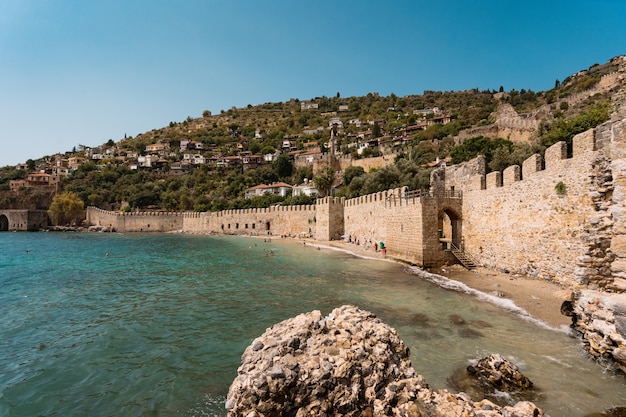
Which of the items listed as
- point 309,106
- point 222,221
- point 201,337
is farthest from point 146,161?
point 201,337

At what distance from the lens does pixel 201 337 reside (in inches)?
286

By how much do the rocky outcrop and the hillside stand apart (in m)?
8.83

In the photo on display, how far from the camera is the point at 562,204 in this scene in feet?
29.9

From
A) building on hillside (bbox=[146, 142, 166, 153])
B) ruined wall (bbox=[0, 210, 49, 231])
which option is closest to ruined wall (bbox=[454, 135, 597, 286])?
ruined wall (bbox=[0, 210, 49, 231])

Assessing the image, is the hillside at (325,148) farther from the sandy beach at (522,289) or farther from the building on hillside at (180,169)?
the sandy beach at (522,289)

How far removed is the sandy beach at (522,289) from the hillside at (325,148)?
23.4ft

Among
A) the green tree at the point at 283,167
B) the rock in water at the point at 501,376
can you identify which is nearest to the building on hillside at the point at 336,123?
the green tree at the point at 283,167

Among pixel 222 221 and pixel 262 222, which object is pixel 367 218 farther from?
pixel 222 221

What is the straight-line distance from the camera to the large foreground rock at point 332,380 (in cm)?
318

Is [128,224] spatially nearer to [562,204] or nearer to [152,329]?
[152,329]

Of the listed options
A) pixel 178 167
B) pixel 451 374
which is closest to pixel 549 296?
pixel 451 374

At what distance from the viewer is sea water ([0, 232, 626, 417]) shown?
485cm

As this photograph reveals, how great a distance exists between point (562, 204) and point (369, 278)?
6.74 m

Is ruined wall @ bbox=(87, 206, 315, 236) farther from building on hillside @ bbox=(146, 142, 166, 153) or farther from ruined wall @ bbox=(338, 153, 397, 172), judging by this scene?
building on hillside @ bbox=(146, 142, 166, 153)
